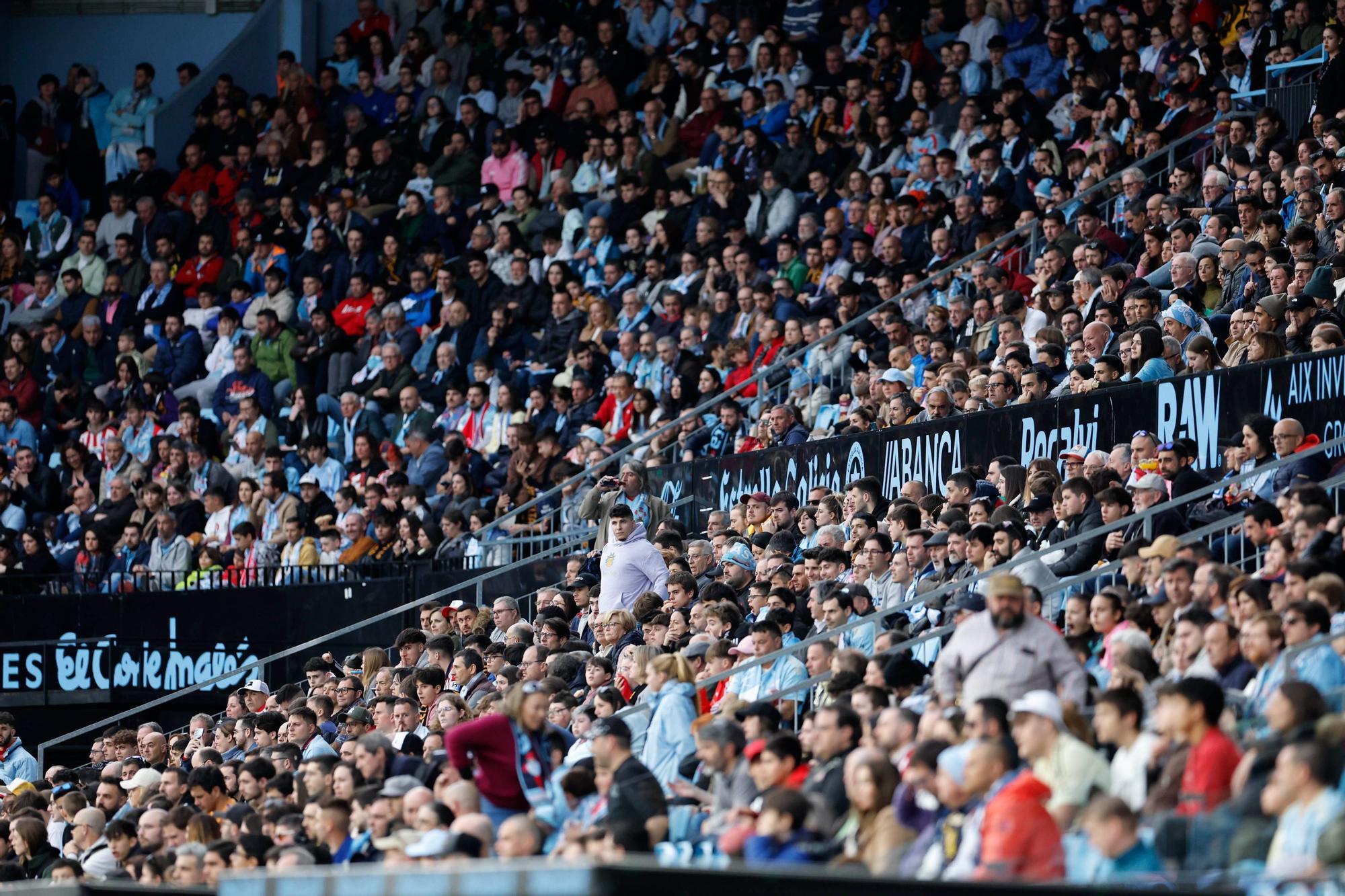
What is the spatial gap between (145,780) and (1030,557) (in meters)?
5.85

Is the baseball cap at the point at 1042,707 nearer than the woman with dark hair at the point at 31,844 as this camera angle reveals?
Yes

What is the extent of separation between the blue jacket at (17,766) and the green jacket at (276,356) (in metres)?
6.77

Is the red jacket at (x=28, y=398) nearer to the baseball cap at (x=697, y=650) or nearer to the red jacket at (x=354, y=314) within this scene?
the red jacket at (x=354, y=314)

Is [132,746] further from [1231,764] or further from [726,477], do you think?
[1231,764]

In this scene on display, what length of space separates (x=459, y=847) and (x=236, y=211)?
16.4 meters

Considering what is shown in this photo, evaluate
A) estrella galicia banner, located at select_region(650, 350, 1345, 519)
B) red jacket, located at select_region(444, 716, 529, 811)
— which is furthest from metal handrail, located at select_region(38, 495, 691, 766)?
red jacket, located at select_region(444, 716, 529, 811)

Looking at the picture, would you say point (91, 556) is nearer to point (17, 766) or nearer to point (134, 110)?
point (17, 766)

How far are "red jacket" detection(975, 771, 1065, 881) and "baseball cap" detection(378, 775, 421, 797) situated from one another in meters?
3.24

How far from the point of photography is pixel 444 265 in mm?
21797

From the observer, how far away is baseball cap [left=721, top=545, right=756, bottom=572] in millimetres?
13914

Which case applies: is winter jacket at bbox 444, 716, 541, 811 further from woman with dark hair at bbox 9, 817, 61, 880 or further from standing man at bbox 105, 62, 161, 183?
standing man at bbox 105, 62, 161, 183

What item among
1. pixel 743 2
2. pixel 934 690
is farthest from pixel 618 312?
pixel 934 690

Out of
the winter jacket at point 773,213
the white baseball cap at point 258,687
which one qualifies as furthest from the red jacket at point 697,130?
the white baseball cap at point 258,687

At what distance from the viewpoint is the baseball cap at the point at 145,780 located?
13.1m
